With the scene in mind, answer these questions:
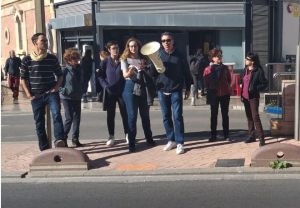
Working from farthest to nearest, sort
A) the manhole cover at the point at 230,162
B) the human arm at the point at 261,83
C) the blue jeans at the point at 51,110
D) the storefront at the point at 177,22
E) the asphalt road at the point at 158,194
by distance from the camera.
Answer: the storefront at the point at 177,22
the human arm at the point at 261,83
the blue jeans at the point at 51,110
the manhole cover at the point at 230,162
the asphalt road at the point at 158,194

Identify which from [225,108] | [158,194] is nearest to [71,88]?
[225,108]

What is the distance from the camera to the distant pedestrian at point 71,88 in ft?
28.4

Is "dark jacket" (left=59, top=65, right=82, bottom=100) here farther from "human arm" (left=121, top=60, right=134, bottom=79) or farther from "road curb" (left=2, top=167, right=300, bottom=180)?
"road curb" (left=2, top=167, right=300, bottom=180)

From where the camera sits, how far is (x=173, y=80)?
8.04 metres

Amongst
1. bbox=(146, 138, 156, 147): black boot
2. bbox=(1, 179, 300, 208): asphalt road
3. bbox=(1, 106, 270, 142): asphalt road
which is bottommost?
bbox=(1, 106, 270, 142): asphalt road

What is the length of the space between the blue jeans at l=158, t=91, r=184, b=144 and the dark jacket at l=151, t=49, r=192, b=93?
0.11 m

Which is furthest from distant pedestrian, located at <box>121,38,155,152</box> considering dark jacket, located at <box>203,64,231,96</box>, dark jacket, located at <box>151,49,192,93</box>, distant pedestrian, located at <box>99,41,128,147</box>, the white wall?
the white wall

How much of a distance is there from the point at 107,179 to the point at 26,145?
9.67 feet

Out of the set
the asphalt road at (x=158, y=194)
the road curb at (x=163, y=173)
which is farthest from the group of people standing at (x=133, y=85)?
the asphalt road at (x=158, y=194)

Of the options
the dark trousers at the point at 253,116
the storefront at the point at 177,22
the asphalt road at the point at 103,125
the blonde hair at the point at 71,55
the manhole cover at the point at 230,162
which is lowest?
the asphalt road at the point at 103,125

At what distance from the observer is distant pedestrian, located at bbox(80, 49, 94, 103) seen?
9344 millimetres

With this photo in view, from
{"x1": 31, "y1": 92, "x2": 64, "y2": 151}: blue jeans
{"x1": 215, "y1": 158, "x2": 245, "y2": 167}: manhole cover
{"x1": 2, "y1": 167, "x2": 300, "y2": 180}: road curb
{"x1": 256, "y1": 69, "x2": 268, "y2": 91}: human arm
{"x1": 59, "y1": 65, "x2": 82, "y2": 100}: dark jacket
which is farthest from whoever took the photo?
{"x1": 59, "y1": 65, "x2": 82, "y2": 100}: dark jacket

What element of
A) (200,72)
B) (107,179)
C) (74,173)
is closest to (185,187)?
(107,179)

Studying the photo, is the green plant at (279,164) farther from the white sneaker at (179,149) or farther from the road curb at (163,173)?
the white sneaker at (179,149)
